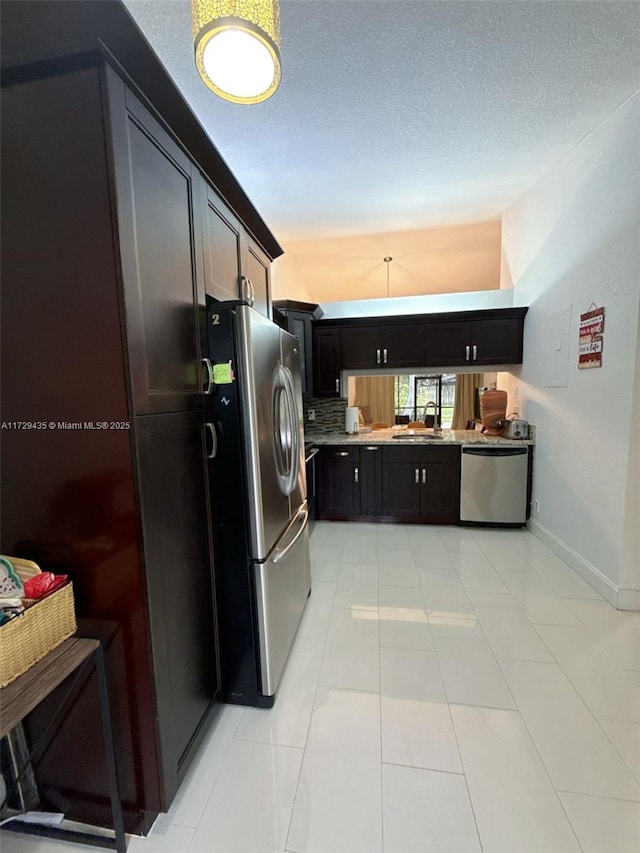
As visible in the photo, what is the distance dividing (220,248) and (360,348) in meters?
2.48

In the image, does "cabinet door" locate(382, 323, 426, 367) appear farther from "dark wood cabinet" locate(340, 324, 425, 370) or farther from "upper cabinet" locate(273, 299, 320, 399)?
"upper cabinet" locate(273, 299, 320, 399)

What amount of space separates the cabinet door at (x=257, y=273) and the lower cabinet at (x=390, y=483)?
1.80 m

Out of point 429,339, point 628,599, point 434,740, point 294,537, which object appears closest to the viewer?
point 434,740

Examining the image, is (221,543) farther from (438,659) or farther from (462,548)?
(462,548)

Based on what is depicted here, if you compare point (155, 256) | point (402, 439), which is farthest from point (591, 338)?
point (155, 256)

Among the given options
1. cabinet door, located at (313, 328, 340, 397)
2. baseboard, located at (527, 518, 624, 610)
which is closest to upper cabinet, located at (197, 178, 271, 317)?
cabinet door, located at (313, 328, 340, 397)

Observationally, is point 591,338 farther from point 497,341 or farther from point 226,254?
point 226,254

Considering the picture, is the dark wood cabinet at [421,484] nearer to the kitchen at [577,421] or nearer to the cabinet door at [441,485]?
the cabinet door at [441,485]

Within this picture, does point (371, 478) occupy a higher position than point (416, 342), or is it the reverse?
point (416, 342)

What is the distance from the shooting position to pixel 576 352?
268cm

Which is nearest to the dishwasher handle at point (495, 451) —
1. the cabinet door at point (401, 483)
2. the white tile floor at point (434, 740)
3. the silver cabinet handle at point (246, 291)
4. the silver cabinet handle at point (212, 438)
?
the cabinet door at point (401, 483)

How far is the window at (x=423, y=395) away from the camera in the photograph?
14.1ft

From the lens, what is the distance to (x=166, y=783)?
111 cm

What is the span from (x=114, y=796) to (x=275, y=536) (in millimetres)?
914
